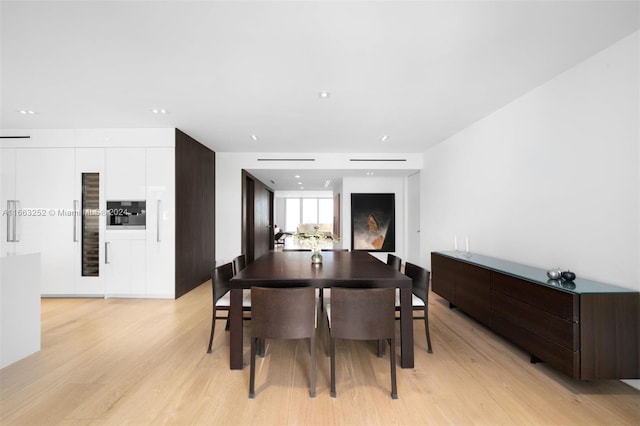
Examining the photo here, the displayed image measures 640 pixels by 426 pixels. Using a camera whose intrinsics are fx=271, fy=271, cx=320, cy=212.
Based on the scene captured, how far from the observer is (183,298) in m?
4.40

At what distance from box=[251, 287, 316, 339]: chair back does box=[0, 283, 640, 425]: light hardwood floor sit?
467mm

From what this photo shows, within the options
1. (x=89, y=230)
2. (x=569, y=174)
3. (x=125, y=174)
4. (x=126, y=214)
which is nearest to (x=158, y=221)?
(x=126, y=214)

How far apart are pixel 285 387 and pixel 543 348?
212 cm

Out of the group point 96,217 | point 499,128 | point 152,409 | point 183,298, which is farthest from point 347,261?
point 96,217

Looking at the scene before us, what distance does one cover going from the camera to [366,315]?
1947mm

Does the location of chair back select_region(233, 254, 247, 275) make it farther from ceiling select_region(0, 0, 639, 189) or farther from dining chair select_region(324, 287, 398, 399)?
ceiling select_region(0, 0, 639, 189)

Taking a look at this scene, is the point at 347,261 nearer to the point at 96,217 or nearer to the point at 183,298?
the point at 183,298

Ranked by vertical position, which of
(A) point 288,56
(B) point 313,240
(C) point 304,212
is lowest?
(B) point 313,240

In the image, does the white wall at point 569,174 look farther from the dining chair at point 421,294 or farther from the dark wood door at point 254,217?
the dark wood door at point 254,217

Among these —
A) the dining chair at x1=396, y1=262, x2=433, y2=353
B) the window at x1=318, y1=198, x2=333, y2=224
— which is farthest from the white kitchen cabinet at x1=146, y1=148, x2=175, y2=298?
the window at x1=318, y1=198, x2=333, y2=224

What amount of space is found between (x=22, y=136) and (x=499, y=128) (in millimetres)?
7188

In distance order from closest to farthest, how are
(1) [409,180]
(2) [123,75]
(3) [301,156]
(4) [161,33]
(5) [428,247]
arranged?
(4) [161,33]
(2) [123,75]
(5) [428,247]
(3) [301,156]
(1) [409,180]

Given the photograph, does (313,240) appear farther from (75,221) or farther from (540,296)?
(75,221)

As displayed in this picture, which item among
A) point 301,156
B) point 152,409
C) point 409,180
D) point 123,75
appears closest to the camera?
point 152,409
